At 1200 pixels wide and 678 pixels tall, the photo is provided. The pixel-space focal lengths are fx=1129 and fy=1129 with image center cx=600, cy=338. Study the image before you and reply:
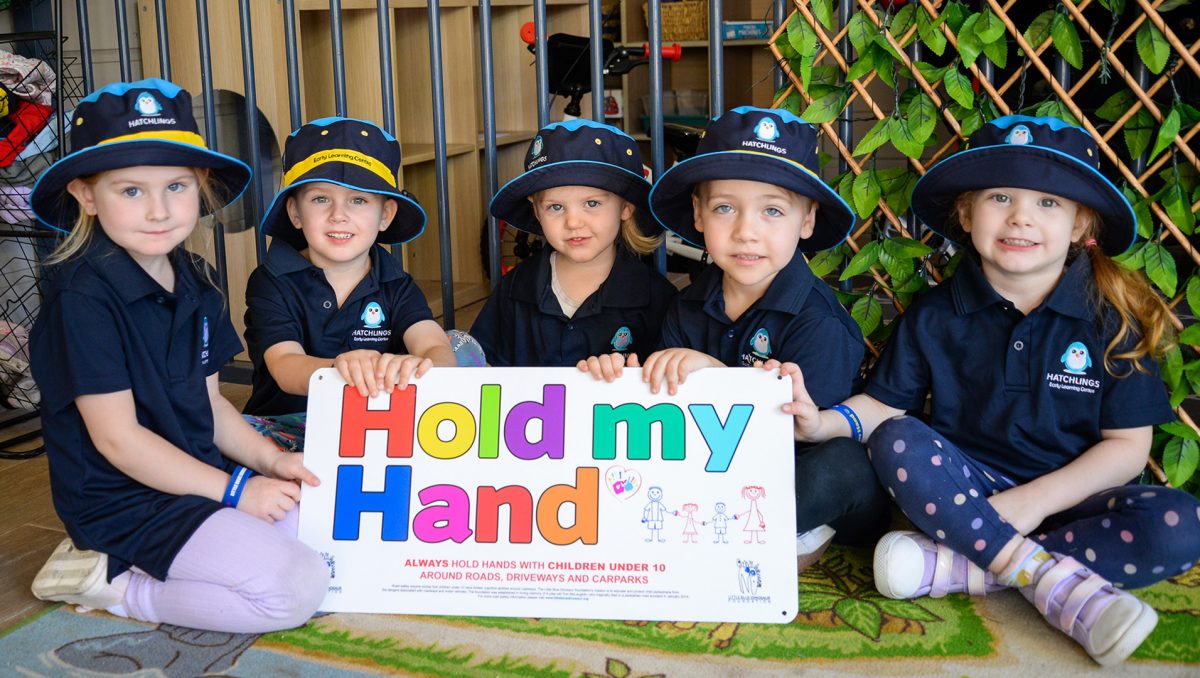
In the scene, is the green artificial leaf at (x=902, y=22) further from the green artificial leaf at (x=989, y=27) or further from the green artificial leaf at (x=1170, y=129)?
the green artificial leaf at (x=1170, y=129)

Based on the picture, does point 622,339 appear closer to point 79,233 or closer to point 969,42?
point 969,42

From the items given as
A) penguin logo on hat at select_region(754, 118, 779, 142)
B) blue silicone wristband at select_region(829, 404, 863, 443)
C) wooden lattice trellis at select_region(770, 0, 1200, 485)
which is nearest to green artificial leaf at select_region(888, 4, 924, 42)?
wooden lattice trellis at select_region(770, 0, 1200, 485)

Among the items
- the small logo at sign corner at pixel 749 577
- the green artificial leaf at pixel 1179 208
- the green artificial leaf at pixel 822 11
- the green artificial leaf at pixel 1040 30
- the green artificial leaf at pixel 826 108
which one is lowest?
the small logo at sign corner at pixel 749 577

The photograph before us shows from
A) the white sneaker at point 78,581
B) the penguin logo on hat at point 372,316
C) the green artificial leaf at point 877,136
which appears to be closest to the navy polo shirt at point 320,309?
the penguin logo on hat at point 372,316

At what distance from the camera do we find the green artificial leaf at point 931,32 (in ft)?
6.28

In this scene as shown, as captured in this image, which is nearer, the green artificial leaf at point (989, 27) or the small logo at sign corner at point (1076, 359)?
the small logo at sign corner at point (1076, 359)

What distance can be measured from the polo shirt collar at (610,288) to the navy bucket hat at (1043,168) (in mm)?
554

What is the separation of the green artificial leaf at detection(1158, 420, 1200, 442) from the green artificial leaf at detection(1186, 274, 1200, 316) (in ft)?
0.64

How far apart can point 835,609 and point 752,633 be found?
0.16 metres

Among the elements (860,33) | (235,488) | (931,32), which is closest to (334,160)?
(235,488)

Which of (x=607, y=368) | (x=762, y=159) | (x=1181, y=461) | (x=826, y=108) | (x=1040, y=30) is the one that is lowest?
(x=1181, y=461)

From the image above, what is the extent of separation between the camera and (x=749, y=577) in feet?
5.33

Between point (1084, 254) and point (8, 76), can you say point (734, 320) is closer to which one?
point (1084, 254)

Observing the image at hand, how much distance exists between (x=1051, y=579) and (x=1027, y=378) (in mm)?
342
